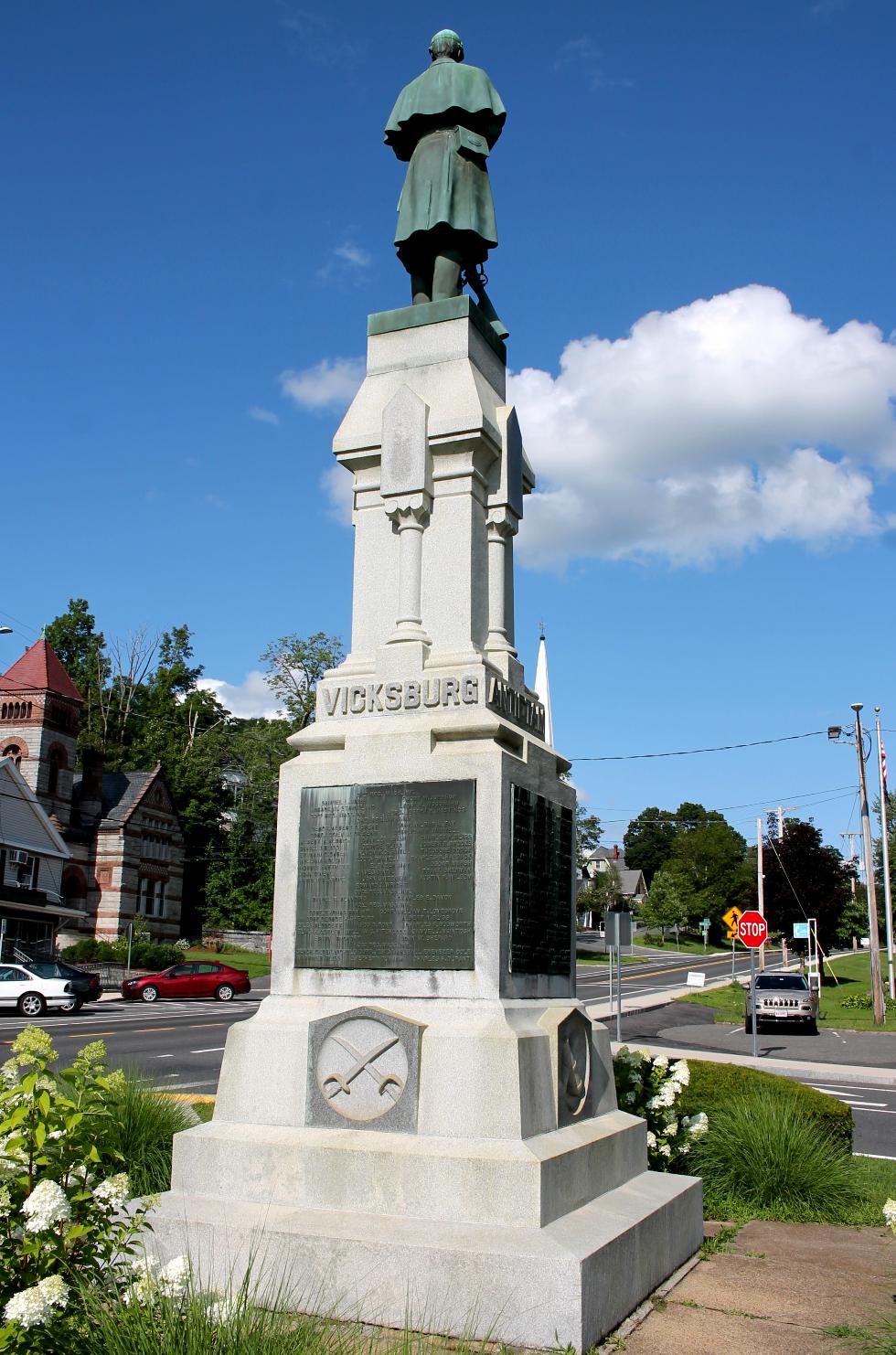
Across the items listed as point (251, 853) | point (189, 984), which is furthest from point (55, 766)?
point (189, 984)

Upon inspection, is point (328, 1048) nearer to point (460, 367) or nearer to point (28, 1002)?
point (460, 367)

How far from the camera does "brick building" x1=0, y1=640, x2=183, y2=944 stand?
182 feet

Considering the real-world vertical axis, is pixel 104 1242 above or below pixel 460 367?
below

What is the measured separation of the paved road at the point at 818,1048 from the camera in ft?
50.0

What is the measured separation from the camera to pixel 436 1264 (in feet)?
16.7

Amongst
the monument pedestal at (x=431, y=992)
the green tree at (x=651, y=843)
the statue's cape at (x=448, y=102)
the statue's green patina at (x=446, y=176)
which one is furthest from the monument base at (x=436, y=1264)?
the green tree at (x=651, y=843)

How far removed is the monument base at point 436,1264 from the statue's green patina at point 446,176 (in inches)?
240

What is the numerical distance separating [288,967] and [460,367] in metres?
4.11

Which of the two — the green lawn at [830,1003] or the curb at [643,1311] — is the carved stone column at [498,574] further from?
the green lawn at [830,1003]

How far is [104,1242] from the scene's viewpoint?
4.07 m

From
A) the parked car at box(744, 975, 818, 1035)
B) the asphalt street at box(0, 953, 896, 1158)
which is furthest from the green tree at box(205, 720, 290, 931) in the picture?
the parked car at box(744, 975, 818, 1035)

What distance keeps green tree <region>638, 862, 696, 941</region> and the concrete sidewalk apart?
89536 mm

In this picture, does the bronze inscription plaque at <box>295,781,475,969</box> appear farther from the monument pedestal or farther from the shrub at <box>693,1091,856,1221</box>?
the shrub at <box>693,1091,856,1221</box>

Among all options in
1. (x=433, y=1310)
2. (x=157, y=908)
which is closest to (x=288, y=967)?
(x=433, y=1310)
